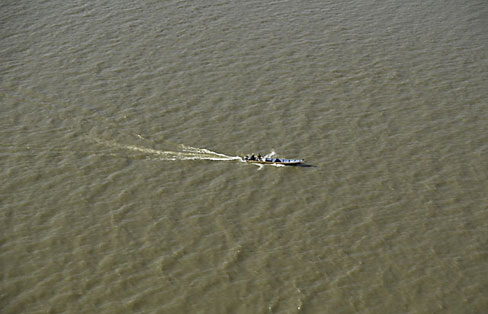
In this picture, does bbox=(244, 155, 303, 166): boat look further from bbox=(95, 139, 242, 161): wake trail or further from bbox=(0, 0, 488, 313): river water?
bbox=(95, 139, 242, 161): wake trail

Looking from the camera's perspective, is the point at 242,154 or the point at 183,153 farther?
the point at 242,154

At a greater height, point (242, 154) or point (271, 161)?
point (242, 154)

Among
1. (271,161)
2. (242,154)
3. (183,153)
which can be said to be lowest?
(271,161)

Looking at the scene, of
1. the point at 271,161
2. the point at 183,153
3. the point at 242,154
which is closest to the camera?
the point at 271,161

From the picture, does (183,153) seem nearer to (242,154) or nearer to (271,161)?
(242,154)

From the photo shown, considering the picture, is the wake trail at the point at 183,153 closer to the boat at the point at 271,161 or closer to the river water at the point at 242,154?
the river water at the point at 242,154

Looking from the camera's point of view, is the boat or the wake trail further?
the wake trail

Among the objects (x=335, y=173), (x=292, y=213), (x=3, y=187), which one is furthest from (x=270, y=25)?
(x=3, y=187)

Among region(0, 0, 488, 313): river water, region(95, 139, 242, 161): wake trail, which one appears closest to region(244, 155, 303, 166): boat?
region(0, 0, 488, 313): river water

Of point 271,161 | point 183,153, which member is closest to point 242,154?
point 271,161

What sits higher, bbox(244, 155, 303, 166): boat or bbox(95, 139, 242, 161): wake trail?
bbox(95, 139, 242, 161): wake trail

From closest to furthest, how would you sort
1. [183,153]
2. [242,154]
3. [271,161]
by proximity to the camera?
1. [271,161]
2. [183,153]
3. [242,154]
